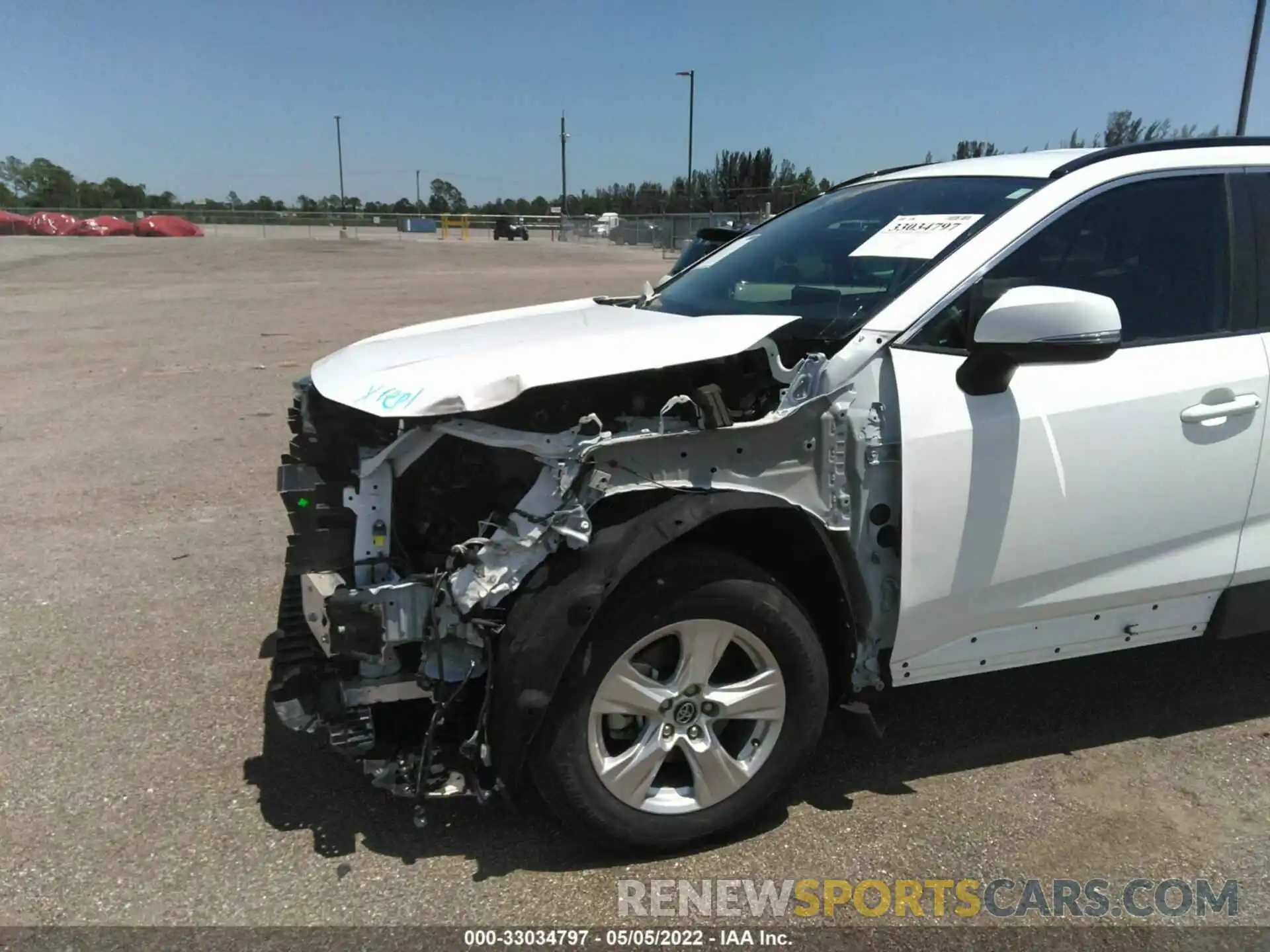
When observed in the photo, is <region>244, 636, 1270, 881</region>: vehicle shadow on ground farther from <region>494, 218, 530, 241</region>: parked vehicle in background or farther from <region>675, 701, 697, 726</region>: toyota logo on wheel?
<region>494, 218, 530, 241</region>: parked vehicle in background

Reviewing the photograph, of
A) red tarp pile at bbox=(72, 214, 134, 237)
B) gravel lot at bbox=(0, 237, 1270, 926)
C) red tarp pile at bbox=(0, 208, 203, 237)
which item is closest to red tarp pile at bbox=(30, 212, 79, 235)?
red tarp pile at bbox=(0, 208, 203, 237)

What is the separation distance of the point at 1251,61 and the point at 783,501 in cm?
→ 1853

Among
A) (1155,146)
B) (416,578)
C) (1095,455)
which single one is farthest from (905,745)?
(1155,146)

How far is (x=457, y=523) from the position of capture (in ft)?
9.52

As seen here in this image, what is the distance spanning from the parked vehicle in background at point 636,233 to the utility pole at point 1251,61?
29652 mm

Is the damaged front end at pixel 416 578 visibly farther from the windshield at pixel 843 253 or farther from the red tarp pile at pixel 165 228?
the red tarp pile at pixel 165 228

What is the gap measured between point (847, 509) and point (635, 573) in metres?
0.64

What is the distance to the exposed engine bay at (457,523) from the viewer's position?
7.97 feet

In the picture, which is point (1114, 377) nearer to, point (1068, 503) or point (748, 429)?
point (1068, 503)

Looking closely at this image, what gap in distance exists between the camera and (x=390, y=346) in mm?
3291

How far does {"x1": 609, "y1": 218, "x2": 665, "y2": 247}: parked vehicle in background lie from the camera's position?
150 ft

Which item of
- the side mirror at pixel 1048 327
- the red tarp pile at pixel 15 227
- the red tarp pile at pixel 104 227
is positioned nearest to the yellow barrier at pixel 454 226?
the red tarp pile at pixel 104 227

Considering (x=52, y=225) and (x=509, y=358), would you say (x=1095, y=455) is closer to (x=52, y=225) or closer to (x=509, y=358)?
(x=509, y=358)

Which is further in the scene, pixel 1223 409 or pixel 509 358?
pixel 1223 409
